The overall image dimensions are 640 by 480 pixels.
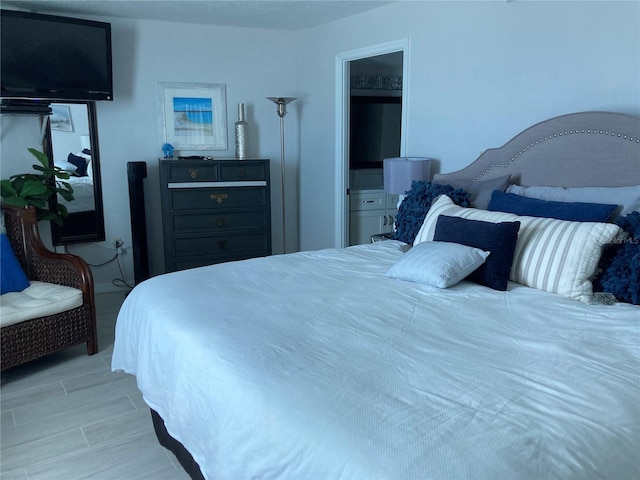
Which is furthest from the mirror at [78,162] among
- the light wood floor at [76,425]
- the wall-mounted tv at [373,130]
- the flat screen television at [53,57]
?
the wall-mounted tv at [373,130]

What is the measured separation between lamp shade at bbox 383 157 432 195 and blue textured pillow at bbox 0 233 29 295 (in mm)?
2502

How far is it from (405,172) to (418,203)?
47cm

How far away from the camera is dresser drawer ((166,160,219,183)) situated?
4.29 m

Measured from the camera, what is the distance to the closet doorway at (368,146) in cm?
474

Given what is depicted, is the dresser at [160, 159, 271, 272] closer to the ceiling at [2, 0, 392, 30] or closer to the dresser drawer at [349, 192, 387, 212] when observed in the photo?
the dresser drawer at [349, 192, 387, 212]

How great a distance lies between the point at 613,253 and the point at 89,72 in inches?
155

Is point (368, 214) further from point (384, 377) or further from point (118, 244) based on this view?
point (384, 377)

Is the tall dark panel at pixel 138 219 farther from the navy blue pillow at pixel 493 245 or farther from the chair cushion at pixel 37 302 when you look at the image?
the navy blue pillow at pixel 493 245

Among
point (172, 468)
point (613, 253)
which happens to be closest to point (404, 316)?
point (613, 253)

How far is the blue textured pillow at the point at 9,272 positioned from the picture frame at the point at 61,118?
1.41m

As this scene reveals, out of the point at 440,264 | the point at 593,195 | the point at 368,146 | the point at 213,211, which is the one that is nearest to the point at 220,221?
the point at 213,211

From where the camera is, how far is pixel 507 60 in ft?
10.1

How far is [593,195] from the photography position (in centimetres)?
243

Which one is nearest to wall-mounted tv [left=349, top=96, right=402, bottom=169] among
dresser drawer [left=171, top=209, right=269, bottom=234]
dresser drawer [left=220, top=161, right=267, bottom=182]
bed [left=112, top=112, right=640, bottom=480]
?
dresser drawer [left=220, top=161, right=267, bottom=182]
